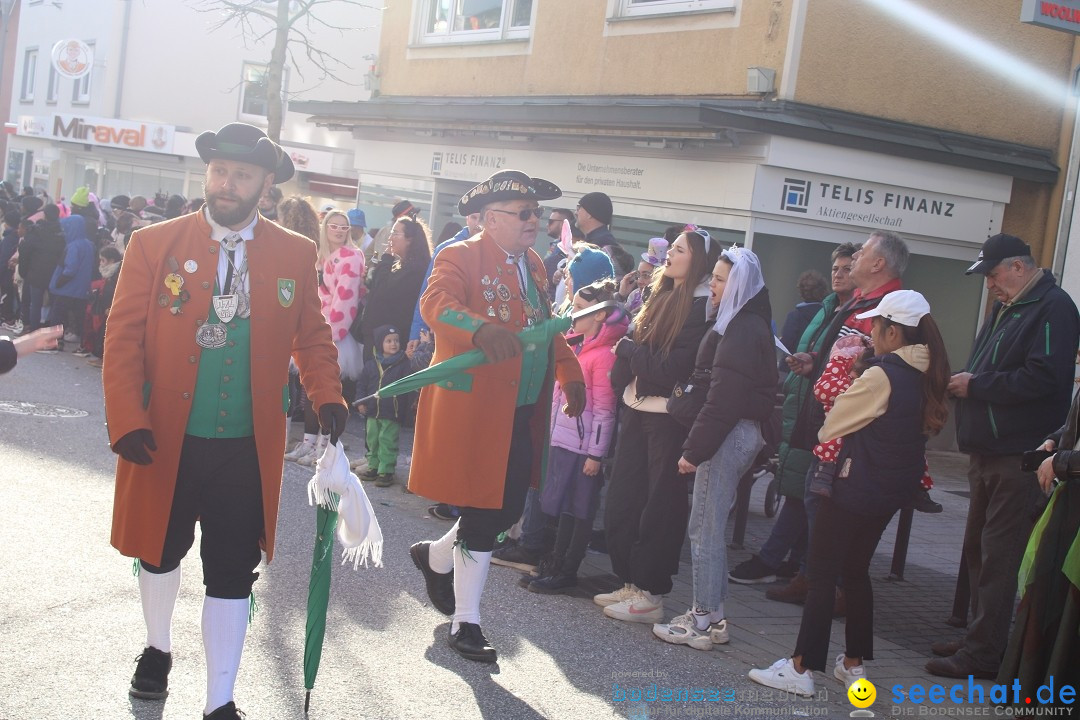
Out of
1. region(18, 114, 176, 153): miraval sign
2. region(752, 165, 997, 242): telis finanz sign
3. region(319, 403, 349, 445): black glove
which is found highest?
region(18, 114, 176, 153): miraval sign

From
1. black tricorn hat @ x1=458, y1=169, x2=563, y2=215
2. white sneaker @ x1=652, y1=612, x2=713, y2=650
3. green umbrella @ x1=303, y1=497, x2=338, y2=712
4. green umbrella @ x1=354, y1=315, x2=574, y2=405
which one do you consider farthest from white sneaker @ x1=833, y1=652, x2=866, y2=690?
black tricorn hat @ x1=458, y1=169, x2=563, y2=215

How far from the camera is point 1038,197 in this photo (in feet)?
44.5

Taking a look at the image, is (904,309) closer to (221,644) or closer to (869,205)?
(221,644)

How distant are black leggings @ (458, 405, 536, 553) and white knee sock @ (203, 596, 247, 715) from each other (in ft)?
4.56

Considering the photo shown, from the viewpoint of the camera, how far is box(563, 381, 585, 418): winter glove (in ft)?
18.5

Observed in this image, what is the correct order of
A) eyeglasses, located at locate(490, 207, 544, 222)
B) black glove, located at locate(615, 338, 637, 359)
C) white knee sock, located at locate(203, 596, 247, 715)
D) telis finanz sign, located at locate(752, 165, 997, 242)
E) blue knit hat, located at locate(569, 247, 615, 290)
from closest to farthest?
white knee sock, located at locate(203, 596, 247, 715), eyeglasses, located at locate(490, 207, 544, 222), black glove, located at locate(615, 338, 637, 359), blue knit hat, located at locate(569, 247, 615, 290), telis finanz sign, located at locate(752, 165, 997, 242)

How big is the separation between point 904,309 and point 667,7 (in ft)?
31.3

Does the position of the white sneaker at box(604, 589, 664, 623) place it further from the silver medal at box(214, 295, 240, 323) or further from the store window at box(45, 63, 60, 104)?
the store window at box(45, 63, 60, 104)

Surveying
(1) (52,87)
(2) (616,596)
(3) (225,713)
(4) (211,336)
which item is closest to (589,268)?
(2) (616,596)

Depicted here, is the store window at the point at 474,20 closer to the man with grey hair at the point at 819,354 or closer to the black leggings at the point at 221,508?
the man with grey hair at the point at 819,354

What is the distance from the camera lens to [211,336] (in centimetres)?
415

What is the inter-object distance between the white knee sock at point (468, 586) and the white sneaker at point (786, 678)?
1277 mm

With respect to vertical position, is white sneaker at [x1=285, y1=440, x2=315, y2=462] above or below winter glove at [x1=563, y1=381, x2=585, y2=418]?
below

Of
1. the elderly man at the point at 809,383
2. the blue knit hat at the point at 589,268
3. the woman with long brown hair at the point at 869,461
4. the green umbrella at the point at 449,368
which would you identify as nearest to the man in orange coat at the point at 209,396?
the green umbrella at the point at 449,368
